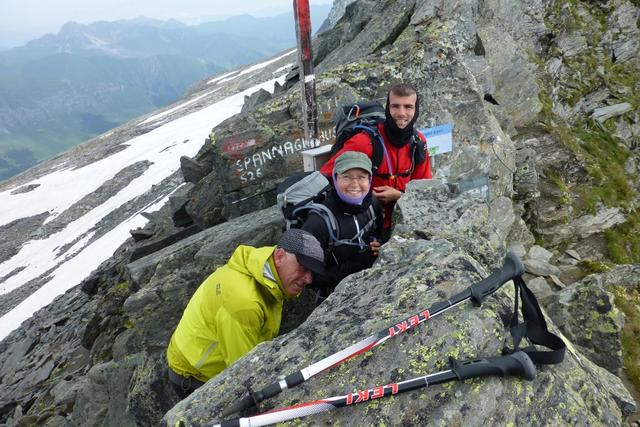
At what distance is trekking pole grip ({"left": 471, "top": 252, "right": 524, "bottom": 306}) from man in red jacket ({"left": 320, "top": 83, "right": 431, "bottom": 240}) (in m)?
2.99

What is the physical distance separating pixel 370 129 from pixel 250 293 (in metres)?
3.91

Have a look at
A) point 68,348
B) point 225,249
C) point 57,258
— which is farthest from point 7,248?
point 225,249

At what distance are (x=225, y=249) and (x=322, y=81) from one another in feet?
19.2

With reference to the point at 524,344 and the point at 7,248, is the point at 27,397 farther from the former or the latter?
the point at 7,248

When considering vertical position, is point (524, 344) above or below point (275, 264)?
below

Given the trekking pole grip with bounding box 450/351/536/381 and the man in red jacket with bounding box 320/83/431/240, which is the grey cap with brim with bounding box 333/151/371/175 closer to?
the man in red jacket with bounding box 320/83/431/240

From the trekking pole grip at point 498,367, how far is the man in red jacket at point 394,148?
356 cm

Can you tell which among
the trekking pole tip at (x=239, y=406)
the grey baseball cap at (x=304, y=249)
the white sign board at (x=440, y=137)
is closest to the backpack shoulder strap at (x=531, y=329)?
the grey baseball cap at (x=304, y=249)

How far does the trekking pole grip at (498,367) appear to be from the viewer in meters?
3.36

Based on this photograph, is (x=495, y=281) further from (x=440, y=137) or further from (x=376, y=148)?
(x=440, y=137)

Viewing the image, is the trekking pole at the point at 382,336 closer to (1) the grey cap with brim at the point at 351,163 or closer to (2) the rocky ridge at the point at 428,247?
(2) the rocky ridge at the point at 428,247

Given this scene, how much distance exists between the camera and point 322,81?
12.2m

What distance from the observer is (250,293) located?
476cm

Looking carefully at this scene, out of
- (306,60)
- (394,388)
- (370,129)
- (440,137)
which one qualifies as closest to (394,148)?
(370,129)
